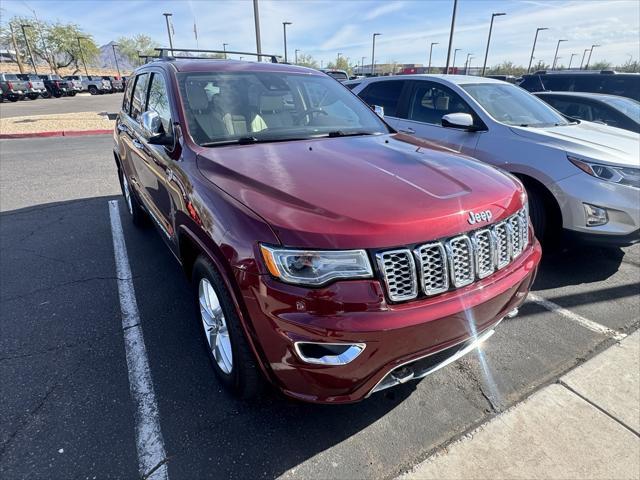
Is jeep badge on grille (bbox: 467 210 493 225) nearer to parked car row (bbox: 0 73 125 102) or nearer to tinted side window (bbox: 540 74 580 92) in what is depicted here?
tinted side window (bbox: 540 74 580 92)

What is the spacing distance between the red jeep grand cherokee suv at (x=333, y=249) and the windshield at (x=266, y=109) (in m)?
0.02

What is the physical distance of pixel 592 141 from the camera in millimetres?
3875

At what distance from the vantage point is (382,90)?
5816 mm

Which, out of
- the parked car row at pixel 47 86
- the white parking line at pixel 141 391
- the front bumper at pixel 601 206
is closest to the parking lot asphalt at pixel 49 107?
the parked car row at pixel 47 86

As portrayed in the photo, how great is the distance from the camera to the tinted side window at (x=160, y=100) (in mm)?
2785

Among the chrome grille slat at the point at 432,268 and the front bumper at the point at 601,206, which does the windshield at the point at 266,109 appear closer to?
the chrome grille slat at the point at 432,268


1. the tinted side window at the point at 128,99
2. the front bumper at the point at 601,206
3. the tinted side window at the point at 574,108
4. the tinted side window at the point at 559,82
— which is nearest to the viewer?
the front bumper at the point at 601,206

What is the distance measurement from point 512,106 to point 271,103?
3.23 m

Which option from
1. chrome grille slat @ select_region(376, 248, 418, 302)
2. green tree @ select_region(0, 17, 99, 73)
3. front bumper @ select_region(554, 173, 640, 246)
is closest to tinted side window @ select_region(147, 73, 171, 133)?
chrome grille slat @ select_region(376, 248, 418, 302)

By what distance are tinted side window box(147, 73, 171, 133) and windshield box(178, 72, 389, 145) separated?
7.2 inches

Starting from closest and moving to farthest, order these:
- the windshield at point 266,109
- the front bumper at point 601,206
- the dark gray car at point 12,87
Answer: the windshield at point 266,109 → the front bumper at point 601,206 → the dark gray car at point 12,87

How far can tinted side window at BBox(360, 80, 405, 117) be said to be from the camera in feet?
18.1

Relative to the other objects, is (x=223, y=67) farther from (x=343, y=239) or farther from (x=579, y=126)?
(x=579, y=126)

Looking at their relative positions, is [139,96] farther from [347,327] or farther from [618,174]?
[618,174]
